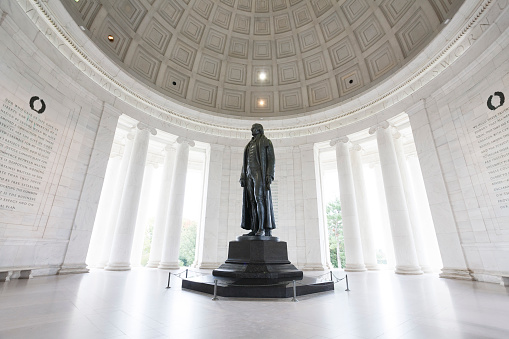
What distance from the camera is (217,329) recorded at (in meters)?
3.73

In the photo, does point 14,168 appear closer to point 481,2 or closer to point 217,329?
point 217,329

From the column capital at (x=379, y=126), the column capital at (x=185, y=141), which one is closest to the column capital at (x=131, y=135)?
the column capital at (x=185, y=141)

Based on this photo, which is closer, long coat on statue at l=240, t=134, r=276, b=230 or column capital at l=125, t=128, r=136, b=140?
long coat on statue at l=240, t=134, r=276, b=230

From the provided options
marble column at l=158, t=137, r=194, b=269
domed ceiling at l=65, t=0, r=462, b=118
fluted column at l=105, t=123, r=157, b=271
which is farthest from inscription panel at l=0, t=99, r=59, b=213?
marble column at l=158, t=137, r=194, b=269

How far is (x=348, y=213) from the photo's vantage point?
1655 centimetres

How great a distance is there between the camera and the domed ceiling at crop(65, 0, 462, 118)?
617 inches

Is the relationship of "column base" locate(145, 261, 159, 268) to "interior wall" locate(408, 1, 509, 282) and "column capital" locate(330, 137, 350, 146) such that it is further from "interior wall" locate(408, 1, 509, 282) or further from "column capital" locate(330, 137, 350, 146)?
"interior wall" locate(408, 1, 509, 282)

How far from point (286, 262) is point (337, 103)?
14.8 m

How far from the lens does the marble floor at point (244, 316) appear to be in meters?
3.53

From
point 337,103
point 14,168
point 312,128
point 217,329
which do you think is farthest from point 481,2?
point 14,168

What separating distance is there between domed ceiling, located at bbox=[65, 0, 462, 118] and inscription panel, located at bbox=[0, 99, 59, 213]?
21.8 feet

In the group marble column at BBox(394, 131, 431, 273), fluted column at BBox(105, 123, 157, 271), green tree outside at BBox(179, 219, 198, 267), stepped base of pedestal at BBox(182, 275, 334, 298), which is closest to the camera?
stepped base of pedestal at BBox(182, 275, 334, 298)

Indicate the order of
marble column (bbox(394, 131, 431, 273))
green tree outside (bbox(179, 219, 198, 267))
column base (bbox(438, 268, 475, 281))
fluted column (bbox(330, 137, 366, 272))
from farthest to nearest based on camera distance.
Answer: green tree outside (bbox(179, 219, 198, 267)) < fluted column (bbox(330, 137, 366, 272)) < marble column (bbox(394, 131, 431, 273)) < column base (bbox(438, 268, 475, 281))

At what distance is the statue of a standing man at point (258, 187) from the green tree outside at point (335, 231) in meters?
33.4
